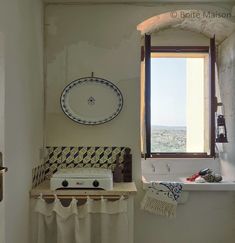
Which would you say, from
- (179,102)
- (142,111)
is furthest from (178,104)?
(142,111)

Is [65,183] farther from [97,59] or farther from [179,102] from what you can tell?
[179,102]

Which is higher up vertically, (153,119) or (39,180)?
(153,119)

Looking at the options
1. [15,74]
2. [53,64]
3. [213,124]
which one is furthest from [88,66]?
[213,124]

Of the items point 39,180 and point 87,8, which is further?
point 87,8

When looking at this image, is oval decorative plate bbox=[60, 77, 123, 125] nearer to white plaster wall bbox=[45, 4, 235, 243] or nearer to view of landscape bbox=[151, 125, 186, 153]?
white plaster wall bbox=[45, 4, 235, 243]

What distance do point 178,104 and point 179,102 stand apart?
0.02 metres

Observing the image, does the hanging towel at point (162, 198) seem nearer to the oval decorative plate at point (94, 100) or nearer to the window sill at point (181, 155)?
the window sill at point (181, 155)

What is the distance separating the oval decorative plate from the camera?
3.14 m

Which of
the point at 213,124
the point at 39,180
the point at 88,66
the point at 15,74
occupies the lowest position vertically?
the point at 39,180

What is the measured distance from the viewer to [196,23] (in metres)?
3.35

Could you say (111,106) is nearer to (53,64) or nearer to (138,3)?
(53,64)

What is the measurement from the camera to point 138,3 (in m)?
3.18

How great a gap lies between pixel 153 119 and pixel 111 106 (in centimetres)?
65

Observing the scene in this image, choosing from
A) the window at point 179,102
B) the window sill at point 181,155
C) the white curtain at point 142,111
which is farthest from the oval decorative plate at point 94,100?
the window sill at point 181,155
